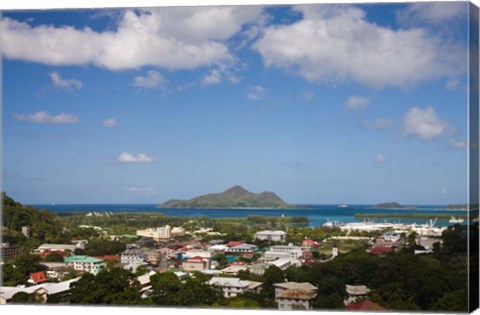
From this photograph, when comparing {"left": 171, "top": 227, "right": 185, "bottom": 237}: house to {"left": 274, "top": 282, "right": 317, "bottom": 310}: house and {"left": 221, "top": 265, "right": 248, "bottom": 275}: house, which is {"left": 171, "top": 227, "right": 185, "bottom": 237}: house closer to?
{"left": 221, "top": 265, "right": 248, "bottom": 275}: house

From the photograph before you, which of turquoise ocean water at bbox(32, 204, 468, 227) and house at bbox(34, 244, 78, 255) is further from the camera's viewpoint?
house at bbox(34, 244, 78, 255)

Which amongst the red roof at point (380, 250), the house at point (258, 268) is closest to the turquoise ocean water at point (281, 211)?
the red roof at point (380, 250)

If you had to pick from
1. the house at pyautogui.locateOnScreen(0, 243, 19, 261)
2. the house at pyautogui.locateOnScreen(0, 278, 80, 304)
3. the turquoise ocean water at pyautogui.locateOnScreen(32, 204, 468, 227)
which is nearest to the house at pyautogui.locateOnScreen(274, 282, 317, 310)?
the turquoise ocean water at pyautogui.locateOnScreen(32, 204, 468, 227)

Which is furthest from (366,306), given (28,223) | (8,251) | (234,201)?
(8,251)

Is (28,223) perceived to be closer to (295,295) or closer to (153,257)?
(153,257)

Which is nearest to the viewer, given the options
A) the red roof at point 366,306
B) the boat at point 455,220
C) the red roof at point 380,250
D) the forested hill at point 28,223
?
the boat at point 455,220

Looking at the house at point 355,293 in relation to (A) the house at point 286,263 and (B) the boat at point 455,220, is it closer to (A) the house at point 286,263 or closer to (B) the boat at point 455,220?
(A) the house at point 286,263
